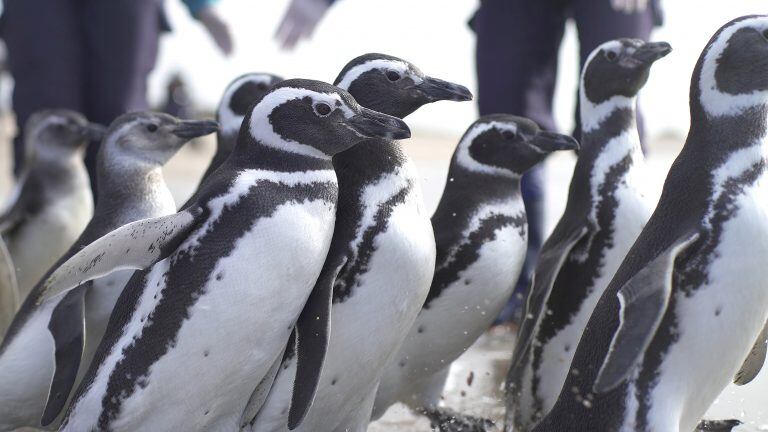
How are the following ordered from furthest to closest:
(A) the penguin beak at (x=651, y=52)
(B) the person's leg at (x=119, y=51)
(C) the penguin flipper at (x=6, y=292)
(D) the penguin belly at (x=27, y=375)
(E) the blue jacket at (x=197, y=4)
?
1. (E) the blue jacket at (x=197, y=4)
2. (B) the person's leg at (x=119, y=51)
3. (C) the penguin flipper at (x=6, y=292)
4. (A) the penguin beak at (x=651, y=52)
5. (D) the penguin belly at (x=27, y=375)

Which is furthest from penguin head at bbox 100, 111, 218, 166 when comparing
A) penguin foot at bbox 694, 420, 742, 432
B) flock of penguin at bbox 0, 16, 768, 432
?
penguin foot at bbox 694, 420, 742, 432

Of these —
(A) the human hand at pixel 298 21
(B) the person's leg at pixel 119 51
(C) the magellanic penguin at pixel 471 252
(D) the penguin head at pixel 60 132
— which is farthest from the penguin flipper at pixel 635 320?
(D) the penguin head at pixel 60 132

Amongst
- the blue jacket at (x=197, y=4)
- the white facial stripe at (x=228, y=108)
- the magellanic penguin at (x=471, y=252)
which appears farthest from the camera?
the blue jacket at (x=197, y=4)

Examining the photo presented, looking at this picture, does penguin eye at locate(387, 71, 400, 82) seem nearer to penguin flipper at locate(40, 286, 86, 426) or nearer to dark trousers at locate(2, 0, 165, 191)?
penguin flipper at locate(40, 286, 86, 426)

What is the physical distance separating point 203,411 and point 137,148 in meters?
1.45

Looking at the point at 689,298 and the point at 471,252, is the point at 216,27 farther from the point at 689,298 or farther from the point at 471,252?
the point at 689,298

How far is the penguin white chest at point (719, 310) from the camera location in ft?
7.50

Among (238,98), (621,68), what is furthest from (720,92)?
(238,98)

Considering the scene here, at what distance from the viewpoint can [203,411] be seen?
246 centimetres

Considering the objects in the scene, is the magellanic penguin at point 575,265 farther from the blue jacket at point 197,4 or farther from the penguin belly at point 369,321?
the blue jacket at point 197,4

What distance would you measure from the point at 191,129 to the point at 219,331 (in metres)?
1.42

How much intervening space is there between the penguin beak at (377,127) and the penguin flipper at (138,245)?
0.43 meters

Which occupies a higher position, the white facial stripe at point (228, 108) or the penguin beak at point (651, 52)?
the penguin beak at point (651, 52)

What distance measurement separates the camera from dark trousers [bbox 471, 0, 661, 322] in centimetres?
446
